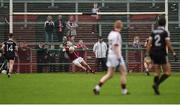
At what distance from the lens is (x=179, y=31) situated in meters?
37.4

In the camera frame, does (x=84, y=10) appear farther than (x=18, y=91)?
Yes

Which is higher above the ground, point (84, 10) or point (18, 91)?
point (84, 10)

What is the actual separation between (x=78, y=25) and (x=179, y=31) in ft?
19.8

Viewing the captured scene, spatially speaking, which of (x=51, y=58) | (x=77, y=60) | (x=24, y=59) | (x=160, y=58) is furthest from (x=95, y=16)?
(x=160, y=58)

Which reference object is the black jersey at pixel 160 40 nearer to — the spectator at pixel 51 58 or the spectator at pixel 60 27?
the spectator at pixel 60 27

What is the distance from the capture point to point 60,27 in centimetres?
3644

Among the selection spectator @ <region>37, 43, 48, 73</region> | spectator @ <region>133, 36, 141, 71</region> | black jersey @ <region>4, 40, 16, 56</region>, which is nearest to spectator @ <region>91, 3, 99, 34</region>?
spectator @ <region>133, 36, 141, 71</region>

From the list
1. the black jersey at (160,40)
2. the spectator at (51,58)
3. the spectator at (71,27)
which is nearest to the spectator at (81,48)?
the spectator at (71,27)

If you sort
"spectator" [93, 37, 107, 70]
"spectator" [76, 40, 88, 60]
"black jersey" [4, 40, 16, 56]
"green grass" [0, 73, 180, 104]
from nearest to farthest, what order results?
"green grass" [0, 73, 180, 104] < "black jersey" [4, 40, 16, 56] < "spectator" [93, 37, 107, 70] < "spectator" [76, 40, 88, 60]

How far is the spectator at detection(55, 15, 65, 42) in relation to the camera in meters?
36.4

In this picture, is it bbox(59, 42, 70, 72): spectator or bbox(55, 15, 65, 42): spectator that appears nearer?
bbox(55, 15, 65, 42): spectator

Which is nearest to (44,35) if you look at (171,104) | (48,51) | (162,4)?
(48,51)

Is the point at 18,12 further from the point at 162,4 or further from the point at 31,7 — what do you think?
the point at 162,4

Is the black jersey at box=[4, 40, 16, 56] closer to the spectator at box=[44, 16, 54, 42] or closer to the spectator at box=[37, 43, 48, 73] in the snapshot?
the spectator at box=[37, 43, 48, 73]
